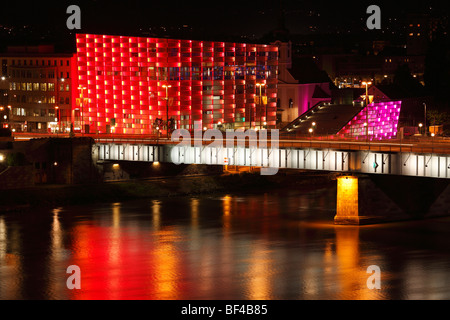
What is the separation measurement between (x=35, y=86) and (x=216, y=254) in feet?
231

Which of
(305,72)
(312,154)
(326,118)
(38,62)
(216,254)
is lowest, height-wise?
(216,254)

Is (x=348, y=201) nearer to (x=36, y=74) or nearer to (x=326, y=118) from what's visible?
(x=326, y=118)

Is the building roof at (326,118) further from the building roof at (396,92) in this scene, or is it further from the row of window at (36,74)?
the row of window at (36,74)

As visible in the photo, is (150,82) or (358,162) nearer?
(358,162)

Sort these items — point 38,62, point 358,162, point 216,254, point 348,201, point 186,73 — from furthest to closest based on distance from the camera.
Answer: point 38,62 < point 186,73 < point 348,201 < point 358,162 < point 216,254

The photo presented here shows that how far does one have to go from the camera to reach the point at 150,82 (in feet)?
339

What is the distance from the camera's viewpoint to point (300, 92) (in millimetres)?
121562

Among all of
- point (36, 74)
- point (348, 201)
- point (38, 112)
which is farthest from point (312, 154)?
point (36, 74)

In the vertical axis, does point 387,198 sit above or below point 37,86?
below

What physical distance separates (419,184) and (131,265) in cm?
2735

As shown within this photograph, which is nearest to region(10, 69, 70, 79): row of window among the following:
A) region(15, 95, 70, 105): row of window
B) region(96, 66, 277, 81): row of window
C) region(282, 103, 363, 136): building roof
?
region(15, 95, 70, 105): row of window

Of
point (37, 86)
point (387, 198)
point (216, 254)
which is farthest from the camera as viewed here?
point (37, 86)
